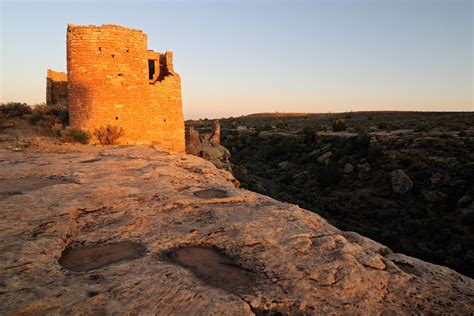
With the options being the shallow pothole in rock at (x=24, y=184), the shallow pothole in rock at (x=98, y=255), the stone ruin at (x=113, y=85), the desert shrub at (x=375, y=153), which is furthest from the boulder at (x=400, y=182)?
the shallow pothole in rock at (x=98, y=255)

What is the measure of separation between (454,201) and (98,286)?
13.7 m

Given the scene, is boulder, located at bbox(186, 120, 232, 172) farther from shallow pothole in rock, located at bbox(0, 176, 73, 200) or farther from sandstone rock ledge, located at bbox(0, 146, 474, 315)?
sandstone rock ledge, located at bbox(0, 146, 474, 315)

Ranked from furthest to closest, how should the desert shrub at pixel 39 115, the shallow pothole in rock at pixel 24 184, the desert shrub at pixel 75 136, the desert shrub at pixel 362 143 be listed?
the desert shrub at pixel 362 143 < the desert shrub at pixel 39 115 < the desert shrub at pixel 75 136 < the shallow pothole in rock at pixel 24 184

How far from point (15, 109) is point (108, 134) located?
6225 mm

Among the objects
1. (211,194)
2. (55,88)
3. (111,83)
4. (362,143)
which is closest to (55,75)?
(55,88)

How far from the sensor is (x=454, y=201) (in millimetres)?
12734

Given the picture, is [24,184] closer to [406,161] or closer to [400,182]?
[400,182]

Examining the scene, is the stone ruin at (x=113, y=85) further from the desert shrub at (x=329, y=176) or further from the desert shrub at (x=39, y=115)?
the desert shrub at (x=329, y=176)

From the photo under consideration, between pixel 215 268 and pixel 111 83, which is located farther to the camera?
pixel 111 83

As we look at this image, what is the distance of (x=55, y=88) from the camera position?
1589 cm

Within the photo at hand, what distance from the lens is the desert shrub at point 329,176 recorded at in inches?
688

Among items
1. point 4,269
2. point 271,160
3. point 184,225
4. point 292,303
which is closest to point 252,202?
point 184,225

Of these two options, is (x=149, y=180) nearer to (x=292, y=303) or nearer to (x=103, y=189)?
(x=103, y=189)

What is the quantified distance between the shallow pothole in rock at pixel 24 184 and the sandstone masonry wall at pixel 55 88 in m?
11.2
